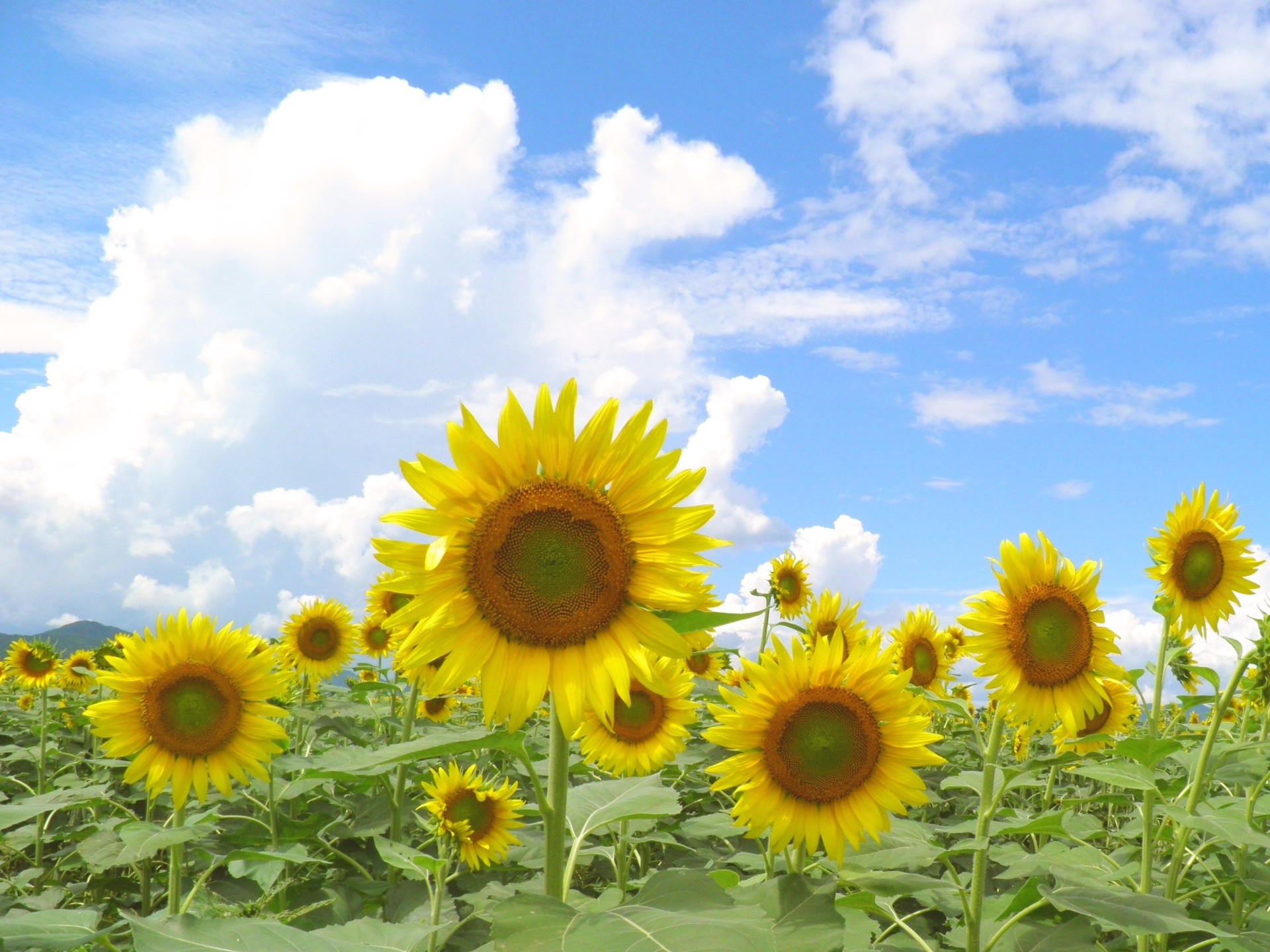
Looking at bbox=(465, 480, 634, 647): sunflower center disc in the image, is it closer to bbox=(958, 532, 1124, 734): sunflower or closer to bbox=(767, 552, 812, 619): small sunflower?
bbox=(958, 532, 1124, 734): sunflower

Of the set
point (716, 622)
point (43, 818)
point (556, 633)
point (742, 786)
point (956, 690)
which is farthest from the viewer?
point (956, 690)

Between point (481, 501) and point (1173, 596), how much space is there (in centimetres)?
488

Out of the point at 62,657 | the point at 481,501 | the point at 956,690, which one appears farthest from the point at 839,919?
the point at 62,657

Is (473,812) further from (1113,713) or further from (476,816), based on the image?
(1113,713)

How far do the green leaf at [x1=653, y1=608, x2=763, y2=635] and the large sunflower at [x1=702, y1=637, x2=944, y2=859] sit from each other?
91 centimetres

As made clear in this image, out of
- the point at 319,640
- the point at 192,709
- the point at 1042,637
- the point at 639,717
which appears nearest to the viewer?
the point at 1042,637

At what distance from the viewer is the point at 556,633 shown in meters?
2.46

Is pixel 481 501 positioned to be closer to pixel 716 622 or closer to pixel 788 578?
pixel 716 622

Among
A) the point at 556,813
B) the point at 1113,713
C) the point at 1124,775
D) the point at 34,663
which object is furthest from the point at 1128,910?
the point at 34,663

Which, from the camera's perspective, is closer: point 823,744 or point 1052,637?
point 823,744

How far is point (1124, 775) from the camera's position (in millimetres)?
3469

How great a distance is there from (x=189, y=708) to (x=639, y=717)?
2311 millimetres

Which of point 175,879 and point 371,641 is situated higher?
point 371,641

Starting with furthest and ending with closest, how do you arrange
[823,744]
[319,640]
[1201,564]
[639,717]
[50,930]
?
[319,640] < [1201,564] < [639,717] < [823,744] < [50,930]
